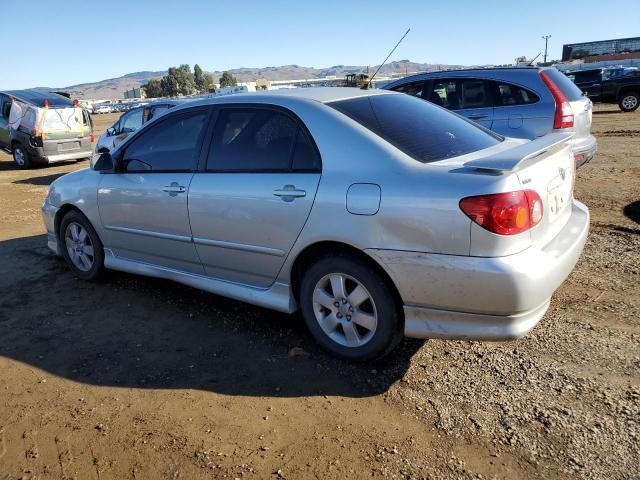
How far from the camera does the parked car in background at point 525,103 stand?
6.30 meters

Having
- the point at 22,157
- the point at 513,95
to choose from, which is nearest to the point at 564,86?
the point at 513,95

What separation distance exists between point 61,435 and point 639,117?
19791 millimetres

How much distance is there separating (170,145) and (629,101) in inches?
831

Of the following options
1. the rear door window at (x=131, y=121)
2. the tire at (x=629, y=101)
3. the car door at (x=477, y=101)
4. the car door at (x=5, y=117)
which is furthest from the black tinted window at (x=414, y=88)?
the tire at (x=629, y=101)

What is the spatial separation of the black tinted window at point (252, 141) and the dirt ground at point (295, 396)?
46.4 inches

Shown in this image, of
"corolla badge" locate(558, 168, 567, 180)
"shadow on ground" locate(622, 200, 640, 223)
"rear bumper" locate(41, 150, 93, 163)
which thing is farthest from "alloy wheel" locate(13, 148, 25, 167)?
"corolla badge" locate(558, 168, 567, 180)

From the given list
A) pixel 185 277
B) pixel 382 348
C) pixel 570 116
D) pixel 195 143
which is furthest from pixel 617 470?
pixel 570 116

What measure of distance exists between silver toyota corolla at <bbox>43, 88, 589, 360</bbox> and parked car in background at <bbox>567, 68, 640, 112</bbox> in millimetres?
19641

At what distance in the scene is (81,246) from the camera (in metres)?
4.75

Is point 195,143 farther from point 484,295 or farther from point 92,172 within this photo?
point 484,295

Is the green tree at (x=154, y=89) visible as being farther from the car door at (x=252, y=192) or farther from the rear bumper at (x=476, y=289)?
the rear bumper at (x=476, y=289)

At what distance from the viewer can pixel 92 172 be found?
4.58 m

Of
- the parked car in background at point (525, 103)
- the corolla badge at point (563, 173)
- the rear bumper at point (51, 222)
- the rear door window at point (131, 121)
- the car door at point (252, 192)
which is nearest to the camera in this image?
the corolla badge at point (563, 173)

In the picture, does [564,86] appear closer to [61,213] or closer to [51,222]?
[61,213]
